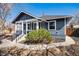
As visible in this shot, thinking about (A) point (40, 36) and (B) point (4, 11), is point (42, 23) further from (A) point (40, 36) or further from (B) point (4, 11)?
(B) point (4, 11)

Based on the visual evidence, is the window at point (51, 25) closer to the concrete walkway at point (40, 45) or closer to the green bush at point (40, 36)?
the green bush at point (40, 36)

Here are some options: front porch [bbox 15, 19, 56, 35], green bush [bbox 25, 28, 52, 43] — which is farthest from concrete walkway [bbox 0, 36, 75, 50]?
front porch [bbox 15, 19, 56, 35]

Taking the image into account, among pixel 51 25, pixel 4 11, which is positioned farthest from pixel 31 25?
pixel 4 11

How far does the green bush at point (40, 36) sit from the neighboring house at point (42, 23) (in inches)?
2.5

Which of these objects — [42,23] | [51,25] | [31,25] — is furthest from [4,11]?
[51,25]

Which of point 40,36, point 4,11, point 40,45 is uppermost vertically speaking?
point 4,11

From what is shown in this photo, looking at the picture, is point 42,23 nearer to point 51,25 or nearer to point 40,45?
point 51,25

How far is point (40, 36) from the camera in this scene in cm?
394

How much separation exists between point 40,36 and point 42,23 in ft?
0.69

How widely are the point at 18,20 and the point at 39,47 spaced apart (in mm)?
554

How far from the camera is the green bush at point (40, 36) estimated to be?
394cm

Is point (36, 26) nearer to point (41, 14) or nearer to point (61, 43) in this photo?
point (41, 14)

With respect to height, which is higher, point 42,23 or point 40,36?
point 42,23

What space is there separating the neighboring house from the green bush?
0.06 meters
